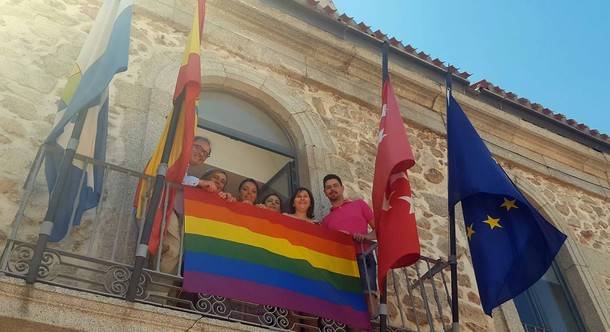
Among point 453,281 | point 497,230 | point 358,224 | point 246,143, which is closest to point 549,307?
point 497,230

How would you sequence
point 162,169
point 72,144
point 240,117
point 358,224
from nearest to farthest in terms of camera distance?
point 72,144
point 162,169
point 358,224
point 240,117

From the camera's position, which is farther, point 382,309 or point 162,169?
point 382,309

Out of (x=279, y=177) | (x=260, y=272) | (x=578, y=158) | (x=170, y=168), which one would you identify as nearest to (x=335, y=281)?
(x=260, y=272)

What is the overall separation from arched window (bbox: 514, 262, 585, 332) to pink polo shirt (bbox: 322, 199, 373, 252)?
2401mm

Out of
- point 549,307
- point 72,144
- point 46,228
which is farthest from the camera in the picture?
point 549,307

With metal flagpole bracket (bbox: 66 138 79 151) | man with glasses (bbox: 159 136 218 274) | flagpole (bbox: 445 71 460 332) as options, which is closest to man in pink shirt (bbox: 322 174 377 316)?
flagpole (bbox: 445 71 460 332)

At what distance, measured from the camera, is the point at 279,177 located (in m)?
5.90

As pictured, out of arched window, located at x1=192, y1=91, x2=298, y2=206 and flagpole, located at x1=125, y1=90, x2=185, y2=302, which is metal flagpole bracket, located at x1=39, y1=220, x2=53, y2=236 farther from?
arched window, located at x1=192, y1=91, x2=298, y2=206

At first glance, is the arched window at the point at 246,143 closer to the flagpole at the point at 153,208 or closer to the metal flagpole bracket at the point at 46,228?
the flagpole at the point at 153,208

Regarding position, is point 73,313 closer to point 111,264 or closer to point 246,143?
point 111,264

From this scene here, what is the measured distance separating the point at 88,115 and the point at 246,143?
205 cm

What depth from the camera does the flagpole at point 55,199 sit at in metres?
3.10

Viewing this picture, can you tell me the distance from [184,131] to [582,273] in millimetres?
5168

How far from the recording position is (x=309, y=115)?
243 inches
